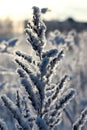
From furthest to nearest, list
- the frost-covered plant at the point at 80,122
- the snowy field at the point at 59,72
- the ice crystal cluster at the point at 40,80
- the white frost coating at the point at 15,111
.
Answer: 1. the snowy field at the point at 59,72
2. the frost-covered plant at the point at 80,122
3. the ice crystal cluster at the point at 40,80
4. the white frost coating at the point at 15,111

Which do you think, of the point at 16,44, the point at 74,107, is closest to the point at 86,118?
the point at 16,44

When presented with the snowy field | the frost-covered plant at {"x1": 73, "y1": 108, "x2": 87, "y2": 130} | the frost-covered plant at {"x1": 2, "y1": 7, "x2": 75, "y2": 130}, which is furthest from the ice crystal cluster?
the snowy field

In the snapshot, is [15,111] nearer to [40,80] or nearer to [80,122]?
[40,80]

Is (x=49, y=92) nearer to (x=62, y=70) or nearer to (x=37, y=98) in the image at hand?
(x=37, y=98)

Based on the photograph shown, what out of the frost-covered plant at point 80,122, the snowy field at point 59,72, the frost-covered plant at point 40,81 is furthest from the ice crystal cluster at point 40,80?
the snowy field at point 59,72

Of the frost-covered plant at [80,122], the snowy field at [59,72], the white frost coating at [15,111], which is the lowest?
the snowy field at [59,72]

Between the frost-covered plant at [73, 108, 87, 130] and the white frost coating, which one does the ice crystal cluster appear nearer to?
the white frost coating

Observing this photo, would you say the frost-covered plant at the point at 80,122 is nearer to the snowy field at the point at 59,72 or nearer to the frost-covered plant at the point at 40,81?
the frost-covered plant at the point at 40,81

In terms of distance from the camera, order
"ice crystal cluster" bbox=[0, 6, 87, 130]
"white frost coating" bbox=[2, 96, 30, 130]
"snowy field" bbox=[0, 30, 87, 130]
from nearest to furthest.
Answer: "white frost coating" bbox=[2, 96, 30, 130] → "ice crystal cluster" bbox=[0, 6, 87, 130] → "snowy field" bbox=[0, 30, 87, 130]
